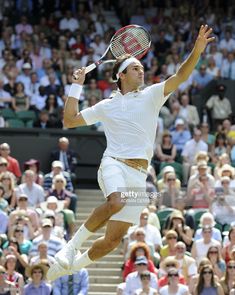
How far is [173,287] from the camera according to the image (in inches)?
674

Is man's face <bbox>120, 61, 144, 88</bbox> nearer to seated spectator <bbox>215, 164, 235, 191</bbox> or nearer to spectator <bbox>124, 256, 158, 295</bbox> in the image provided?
spectator <bbox>124, 256, 158, 295</bbox>

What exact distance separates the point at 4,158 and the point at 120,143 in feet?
34.1

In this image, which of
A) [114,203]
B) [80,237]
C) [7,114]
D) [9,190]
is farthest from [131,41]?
[7,114]

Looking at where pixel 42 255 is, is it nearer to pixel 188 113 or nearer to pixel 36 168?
pixel 36 168

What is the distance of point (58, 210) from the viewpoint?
787 inches

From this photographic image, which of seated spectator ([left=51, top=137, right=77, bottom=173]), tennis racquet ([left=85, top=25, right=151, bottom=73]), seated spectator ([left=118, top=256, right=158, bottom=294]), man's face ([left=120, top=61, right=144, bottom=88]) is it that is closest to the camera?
man's face ([left=120, top=61, right=144, bottom=88])

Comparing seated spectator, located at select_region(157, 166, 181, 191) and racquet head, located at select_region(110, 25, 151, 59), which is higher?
seated spectator, located at select_region(157, 166, 181, 191)

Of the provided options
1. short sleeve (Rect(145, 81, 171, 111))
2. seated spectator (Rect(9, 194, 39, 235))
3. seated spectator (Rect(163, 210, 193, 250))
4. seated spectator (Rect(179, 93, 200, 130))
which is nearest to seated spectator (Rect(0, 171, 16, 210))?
seated spectator (Rect(9, 194, 39, 235))

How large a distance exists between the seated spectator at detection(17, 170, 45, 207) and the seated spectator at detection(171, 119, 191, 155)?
4.30m

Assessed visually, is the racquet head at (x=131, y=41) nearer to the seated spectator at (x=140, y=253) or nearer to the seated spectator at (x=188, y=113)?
the seated spectator at (x=140, y=253)

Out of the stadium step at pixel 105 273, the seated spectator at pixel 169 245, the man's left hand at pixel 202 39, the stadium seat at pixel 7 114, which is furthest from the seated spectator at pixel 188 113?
the man's left hand at pixel 202 39

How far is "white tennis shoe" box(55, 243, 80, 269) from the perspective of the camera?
11.5 m

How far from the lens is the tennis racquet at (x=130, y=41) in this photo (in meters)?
12.0

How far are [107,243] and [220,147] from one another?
12570 millimetres
